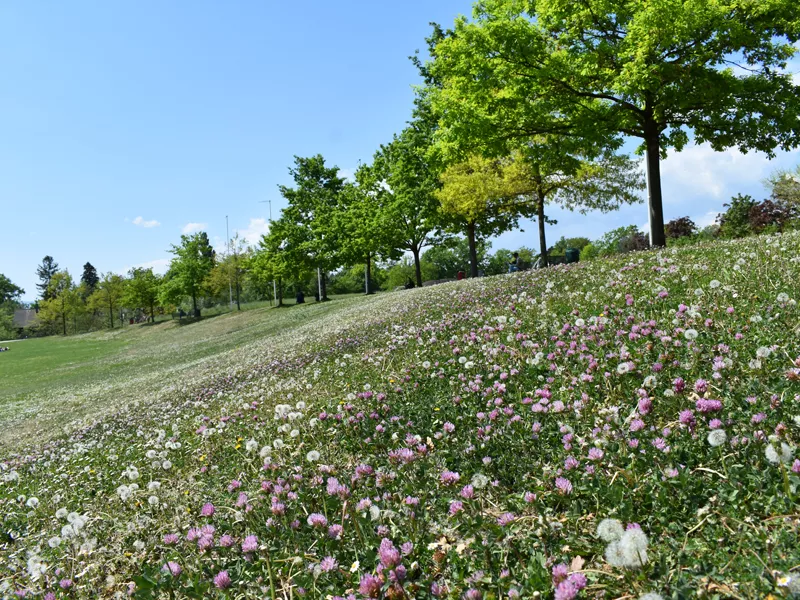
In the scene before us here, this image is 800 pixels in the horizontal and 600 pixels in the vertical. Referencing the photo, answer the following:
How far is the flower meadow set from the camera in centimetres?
264

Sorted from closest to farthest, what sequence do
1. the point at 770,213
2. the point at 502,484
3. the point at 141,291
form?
the point at 502,484, the point at 770,213, the point at 141,291

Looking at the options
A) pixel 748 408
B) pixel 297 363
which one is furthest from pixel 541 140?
pixel 748 408

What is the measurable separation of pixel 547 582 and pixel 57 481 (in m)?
7.19

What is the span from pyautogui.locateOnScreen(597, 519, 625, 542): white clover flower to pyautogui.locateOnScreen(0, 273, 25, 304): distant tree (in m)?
200

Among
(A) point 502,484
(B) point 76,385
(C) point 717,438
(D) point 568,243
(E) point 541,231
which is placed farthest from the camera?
(D) point 568,243

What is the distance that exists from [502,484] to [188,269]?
7173 centimetres

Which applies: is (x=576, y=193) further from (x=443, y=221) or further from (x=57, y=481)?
(x=57, y=481)

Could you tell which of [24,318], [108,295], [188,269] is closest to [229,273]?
[188,269]

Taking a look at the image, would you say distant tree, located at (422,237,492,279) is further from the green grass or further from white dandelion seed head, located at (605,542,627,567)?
white dandelion seed head, located at (605,542,627,567)

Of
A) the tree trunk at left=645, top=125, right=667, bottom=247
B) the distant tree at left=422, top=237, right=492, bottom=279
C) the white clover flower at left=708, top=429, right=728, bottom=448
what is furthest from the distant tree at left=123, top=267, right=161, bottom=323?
the white clover flower at left=708, top=429, right=728, bottom=448

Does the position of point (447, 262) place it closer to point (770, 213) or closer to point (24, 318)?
point (770, 213)

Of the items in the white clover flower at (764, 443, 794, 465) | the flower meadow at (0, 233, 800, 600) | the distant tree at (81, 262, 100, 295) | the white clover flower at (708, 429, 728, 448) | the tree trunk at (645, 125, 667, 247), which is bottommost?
the flower meadow at (0, 233, 800, 600)

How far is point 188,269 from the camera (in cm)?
6900

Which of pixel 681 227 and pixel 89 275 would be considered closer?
pixel 681 227
